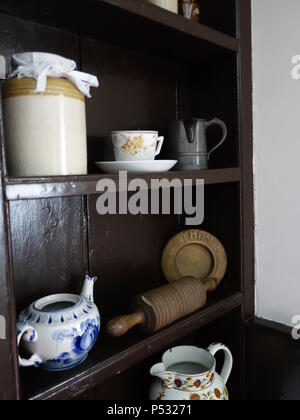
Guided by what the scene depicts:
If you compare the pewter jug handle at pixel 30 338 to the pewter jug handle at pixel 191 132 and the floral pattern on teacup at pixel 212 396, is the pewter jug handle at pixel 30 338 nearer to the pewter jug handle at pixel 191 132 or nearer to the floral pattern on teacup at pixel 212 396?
the floral pattern on teacup at pixel 212 396

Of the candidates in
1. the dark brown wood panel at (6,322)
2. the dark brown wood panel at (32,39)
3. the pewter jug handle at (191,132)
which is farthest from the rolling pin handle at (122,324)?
the dark brown wood panel at (32,39)

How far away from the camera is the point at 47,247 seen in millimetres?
861

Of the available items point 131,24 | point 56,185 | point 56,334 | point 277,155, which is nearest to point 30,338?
point 56,334

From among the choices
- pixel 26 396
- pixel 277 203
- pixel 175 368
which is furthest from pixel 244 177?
pixel 26 396

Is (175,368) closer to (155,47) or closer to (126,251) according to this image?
(126,251)

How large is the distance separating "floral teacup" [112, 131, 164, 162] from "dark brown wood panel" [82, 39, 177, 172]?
128mm

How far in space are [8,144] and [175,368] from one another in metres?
0.68

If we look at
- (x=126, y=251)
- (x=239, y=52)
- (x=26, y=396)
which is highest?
(x=239, y=52)

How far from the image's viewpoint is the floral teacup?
81cm

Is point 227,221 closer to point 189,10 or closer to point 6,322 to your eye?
point 189,10

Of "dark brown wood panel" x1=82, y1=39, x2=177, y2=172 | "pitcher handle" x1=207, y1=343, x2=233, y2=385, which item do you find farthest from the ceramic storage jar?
"pitcher handle" x1=207, y1=343, x2=233, y2=385

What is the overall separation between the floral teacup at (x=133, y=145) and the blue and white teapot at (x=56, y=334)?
32 cm

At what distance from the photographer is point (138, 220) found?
3.45 ft

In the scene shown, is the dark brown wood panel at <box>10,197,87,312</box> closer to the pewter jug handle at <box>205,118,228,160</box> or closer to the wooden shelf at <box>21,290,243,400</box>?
the wooden shelf at <box>21,290,243,400</box>
